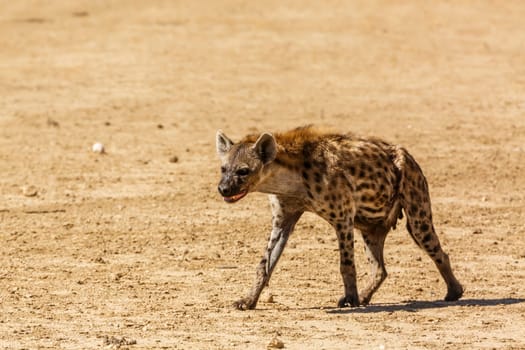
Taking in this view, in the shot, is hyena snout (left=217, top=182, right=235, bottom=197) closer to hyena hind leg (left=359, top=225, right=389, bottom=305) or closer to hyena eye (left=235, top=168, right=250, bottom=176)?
hyena eye (left=235, top=168, right=250, bottom=176)

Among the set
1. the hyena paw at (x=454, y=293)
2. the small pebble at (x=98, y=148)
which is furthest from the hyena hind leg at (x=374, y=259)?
the small pebble at (x=98, y=148)

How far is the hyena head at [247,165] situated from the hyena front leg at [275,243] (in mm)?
309

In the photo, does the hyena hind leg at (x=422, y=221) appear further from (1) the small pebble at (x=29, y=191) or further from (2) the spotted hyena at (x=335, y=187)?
(1) the small pebble at (x=29, y=191)

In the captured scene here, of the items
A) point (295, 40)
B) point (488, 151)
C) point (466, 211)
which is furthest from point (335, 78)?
point (466, 211)

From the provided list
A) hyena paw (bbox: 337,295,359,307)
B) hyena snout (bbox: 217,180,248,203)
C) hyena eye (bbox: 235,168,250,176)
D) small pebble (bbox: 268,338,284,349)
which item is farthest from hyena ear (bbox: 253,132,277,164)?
small pebble (bbox: 268,338,284,349)

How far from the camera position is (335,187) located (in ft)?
30.7

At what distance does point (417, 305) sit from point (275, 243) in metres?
1.04

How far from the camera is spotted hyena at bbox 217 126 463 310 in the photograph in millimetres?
9328

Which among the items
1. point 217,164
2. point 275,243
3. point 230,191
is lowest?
point 217,164

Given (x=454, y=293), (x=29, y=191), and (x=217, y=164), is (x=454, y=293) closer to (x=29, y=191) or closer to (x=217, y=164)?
(x=29, y=191)

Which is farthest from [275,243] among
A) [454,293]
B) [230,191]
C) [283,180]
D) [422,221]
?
[454,293]

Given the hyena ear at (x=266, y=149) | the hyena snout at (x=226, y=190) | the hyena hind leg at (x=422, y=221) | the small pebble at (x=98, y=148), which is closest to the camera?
the hyena snout at (x=226, y=190)

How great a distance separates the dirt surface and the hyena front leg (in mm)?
153

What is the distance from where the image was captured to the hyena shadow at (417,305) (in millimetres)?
9297
